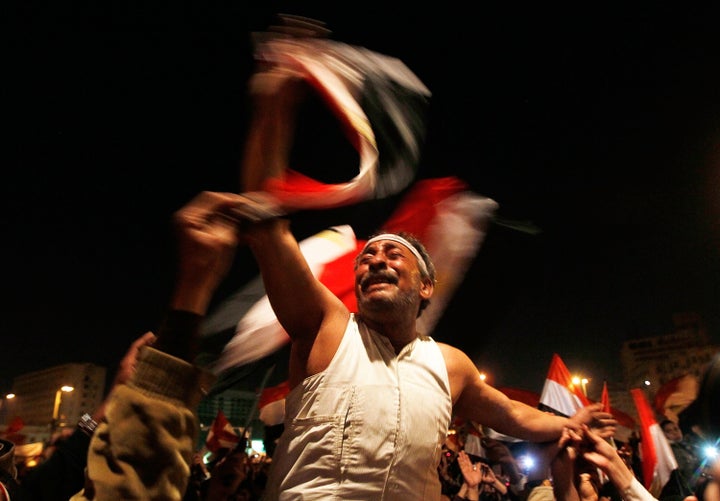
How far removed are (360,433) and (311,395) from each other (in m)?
0.27

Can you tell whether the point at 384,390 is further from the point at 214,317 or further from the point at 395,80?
the point at 214,317

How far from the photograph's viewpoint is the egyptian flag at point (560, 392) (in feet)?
24.6

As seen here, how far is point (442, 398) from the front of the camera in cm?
254

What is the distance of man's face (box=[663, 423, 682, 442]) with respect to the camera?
835 centimetres

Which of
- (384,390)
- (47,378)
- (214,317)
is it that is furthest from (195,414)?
(47,378)

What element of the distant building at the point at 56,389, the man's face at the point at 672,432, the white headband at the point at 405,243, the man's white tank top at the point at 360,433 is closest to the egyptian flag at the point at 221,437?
the man's face at the point at 672,432

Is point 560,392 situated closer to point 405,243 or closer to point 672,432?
point 672,432

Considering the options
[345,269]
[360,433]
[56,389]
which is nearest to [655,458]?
[345,269]

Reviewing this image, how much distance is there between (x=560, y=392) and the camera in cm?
769

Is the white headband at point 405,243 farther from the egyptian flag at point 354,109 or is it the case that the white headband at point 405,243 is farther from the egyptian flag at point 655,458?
the egyptian flag at point 655,458

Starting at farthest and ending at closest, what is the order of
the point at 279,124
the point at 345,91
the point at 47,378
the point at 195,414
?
the point at 47,378 < the point at 345,91 < the point at 279,124 < the point at 195,414

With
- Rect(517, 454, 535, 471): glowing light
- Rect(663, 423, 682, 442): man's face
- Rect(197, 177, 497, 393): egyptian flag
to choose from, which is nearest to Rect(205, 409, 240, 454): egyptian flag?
Rect(517, 454, 535, 471): glowing light

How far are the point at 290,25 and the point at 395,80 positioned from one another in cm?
190

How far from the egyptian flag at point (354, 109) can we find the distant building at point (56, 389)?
371ft
